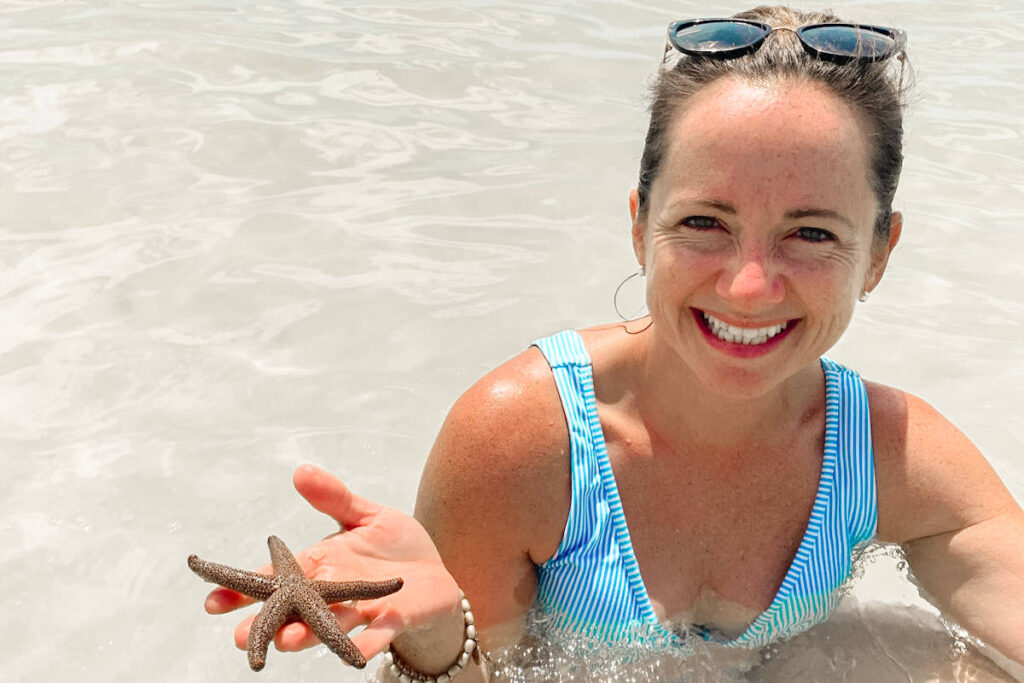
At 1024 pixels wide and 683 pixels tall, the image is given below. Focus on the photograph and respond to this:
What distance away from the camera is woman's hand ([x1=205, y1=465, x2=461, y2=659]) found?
2145mm

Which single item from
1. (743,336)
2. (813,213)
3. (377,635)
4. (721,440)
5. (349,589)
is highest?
(813,213)

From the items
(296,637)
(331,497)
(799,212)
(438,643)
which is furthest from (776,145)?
(296,637)

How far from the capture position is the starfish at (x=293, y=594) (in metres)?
2.05

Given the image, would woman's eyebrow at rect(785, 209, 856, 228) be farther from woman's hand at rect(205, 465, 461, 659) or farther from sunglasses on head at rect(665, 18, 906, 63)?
woman's hand at rect(205, 465, 461, 659)

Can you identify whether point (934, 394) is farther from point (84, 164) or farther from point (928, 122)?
point (84, 164)

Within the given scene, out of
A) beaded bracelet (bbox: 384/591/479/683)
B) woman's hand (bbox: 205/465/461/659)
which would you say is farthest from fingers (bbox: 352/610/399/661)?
beaded bracelet (bbox: 384/591/479/683)

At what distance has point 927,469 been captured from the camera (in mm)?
3080

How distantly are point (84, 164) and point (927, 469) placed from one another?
207 inches

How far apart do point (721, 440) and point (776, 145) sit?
96 centimetres

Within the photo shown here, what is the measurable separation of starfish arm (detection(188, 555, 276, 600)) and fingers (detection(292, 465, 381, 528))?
0.19m

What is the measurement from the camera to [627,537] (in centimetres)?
300

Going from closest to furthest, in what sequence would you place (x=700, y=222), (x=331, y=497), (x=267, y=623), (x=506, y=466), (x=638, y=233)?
1. (x=267, y=623)
2. (x=331, y=497)
3. (x=700, y=222)
4. (x=506, y=466)
5. (x=638, y=233)

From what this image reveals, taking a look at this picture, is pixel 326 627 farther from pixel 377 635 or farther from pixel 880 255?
pixel 880 255

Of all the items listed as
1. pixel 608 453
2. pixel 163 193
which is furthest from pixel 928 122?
pixel 608 453
